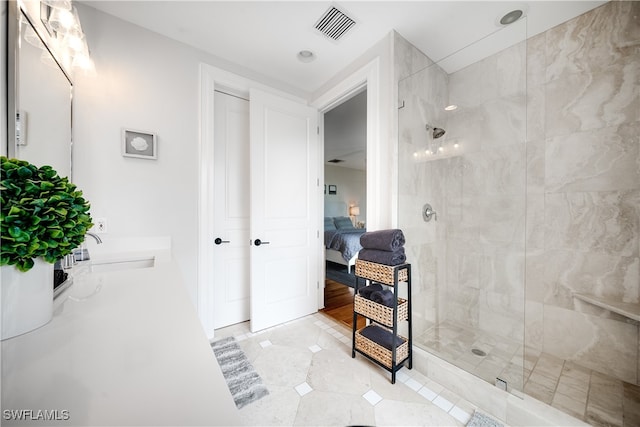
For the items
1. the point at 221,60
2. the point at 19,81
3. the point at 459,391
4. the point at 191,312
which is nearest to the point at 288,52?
the point at 221,60

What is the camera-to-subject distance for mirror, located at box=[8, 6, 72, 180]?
0.76 m

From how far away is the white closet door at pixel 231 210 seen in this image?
218 centimetres

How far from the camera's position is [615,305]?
1484mm

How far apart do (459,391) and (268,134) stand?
2386mm

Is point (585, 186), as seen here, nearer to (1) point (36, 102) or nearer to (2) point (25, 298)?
(2) point (25, 298)

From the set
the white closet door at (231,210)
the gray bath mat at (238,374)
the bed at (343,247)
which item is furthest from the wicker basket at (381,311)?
the bed at (343,247)

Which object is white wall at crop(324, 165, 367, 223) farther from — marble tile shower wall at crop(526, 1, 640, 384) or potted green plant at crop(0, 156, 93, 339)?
potted green plant at crop(0, 156, 93, 339)

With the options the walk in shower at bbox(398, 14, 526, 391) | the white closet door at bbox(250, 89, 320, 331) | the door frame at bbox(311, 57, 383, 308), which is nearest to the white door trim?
the door frame at bbox(311, 57, 383, 308)

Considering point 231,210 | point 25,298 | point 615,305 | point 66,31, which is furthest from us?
point 231,210

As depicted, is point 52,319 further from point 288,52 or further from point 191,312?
point 288,52

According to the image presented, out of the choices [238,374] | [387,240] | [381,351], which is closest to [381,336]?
[381,351]

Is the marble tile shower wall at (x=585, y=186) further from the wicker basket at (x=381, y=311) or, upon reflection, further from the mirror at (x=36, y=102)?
the mirror at (x=36, y=102)

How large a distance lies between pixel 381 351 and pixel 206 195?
5.87 ft

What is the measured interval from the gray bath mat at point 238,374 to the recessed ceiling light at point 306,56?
2.41 meters
